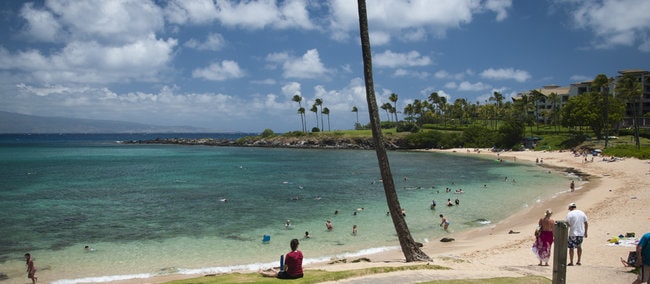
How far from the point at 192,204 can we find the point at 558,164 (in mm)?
61579

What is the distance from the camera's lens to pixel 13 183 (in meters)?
51.6

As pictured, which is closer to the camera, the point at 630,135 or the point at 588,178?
the point at 588,178

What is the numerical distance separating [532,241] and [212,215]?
A: 22313 millimetres

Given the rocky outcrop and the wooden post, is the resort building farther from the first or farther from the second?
Result: the wooden post

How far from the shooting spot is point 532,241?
21609 millimetres

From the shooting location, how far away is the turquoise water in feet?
68.5

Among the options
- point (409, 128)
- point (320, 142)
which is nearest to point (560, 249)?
point (320, 142)

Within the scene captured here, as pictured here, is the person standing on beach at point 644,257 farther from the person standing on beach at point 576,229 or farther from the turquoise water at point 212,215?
the turquoise water at point 212,215

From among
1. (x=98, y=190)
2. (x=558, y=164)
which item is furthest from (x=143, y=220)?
(x=558, y=164)

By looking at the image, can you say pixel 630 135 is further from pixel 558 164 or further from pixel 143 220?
pixel 143 220

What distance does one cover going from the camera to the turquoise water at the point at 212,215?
20.9m

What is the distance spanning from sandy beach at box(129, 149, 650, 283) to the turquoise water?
2.03 meters

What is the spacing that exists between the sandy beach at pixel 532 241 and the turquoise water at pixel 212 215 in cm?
203

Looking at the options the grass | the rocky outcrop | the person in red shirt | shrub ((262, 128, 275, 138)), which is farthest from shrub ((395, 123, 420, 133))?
the person in red shirt
